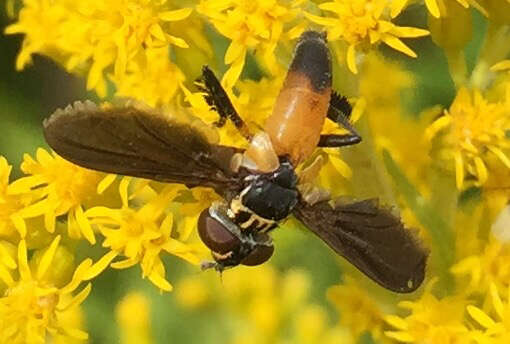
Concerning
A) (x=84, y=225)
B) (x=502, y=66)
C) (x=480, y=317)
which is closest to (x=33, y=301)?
(x=84, y=225)

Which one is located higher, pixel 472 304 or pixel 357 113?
pixel 357 113

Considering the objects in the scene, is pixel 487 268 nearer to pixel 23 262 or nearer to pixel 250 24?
pixel 250 24

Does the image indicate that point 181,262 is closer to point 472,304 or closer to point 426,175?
point 426,175

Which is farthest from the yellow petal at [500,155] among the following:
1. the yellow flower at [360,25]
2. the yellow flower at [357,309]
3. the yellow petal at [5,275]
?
the yellow petal at [5,275]

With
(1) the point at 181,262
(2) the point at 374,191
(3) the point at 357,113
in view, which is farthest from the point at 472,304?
(1) the point at 181,262

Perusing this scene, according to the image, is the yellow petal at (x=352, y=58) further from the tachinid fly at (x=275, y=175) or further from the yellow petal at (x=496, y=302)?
the yellow petal at (x=496, y=302)

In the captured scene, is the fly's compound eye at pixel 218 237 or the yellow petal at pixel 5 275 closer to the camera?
the fly's compound eye at pixel 218 237
